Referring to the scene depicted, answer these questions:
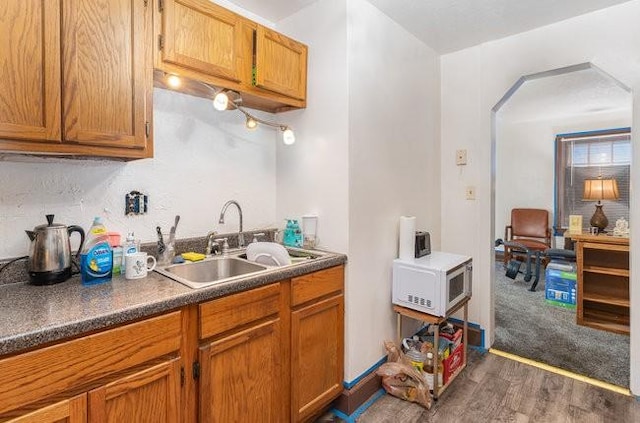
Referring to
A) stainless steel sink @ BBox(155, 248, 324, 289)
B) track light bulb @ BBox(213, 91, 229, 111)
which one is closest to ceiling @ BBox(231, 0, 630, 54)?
track light bulb @ BBox(213, 91, 229, 111)

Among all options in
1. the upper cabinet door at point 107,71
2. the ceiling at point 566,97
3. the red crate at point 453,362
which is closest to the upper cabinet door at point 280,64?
the upper cabinet door at point 107,71

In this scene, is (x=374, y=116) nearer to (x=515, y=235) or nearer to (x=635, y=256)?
(x=635, y=256)

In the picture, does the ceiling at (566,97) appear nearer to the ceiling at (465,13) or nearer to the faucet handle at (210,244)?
the ceiling at (465,13)

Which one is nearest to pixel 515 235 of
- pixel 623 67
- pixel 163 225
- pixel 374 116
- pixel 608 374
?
pixel 608 374

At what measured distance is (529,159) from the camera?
5445mm

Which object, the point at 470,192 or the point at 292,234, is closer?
the point at 292,234

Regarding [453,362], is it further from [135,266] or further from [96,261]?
[96,261]

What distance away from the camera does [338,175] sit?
193cm

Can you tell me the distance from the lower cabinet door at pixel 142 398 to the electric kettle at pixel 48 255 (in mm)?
556

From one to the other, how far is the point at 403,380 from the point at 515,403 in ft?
2.17

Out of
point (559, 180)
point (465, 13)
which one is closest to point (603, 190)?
point (559, 180)

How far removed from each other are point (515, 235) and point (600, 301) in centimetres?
230

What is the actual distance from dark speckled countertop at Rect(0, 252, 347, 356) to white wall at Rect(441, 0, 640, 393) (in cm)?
188

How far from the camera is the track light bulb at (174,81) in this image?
1.53 metres
